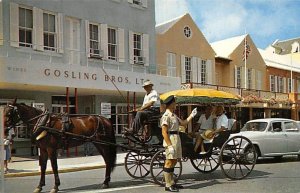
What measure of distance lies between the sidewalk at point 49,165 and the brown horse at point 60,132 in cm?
440

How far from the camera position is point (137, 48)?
77.5ft

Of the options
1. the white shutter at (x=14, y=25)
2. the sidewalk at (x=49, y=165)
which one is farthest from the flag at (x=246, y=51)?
the white shutter at (x=14, y=25)

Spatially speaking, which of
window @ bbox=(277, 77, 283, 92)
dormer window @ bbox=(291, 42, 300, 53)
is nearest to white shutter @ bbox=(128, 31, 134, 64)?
window @ bbox=(277, 77, 283, 92)

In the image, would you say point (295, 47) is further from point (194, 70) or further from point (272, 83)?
point (194, 70)

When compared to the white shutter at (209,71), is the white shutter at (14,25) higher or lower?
higher

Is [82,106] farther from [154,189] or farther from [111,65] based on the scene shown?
[154,189]

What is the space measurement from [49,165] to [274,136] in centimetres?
824

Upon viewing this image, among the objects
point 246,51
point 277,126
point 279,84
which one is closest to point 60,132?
point 277,126

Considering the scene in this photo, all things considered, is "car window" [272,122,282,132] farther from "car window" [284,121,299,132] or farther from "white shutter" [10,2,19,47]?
"white shutter" [10,2,19,47]

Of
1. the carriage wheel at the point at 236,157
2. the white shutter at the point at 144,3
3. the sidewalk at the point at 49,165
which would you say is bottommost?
the sidewalk at the point at 49,165

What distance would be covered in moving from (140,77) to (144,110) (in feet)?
36.9

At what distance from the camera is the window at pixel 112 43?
22.0 m

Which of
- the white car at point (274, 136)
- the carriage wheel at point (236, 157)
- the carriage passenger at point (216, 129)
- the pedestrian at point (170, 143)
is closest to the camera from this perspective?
the pedestrian at point (170, 143)

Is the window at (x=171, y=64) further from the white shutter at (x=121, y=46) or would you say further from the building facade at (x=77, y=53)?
the white shutter at (x=121, y=46)
